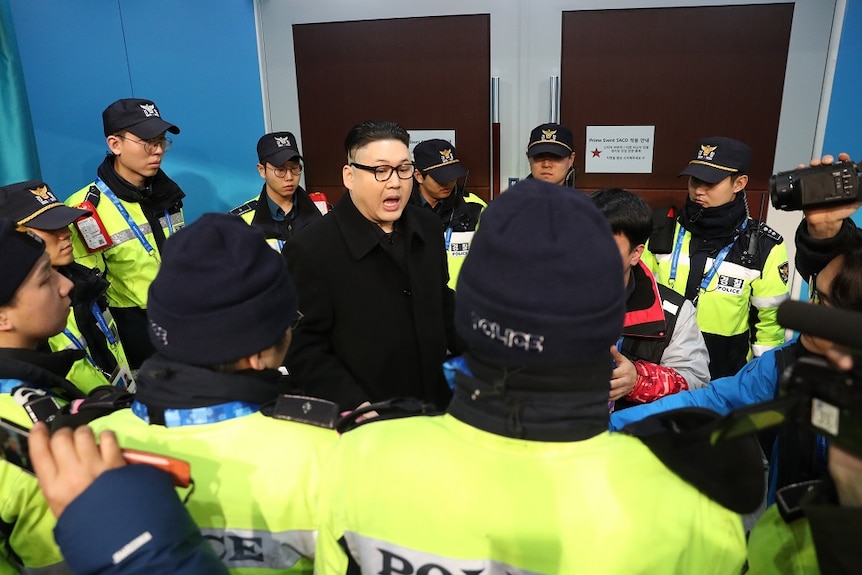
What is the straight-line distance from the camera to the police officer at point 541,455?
0.64 meters

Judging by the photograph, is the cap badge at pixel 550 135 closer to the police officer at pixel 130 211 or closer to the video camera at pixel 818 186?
the video camera at pixel 818 186

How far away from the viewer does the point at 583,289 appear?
0.63 metres

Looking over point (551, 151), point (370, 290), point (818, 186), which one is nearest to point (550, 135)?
point (551, 151)

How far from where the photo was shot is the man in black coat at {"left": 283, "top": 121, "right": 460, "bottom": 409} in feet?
5.13

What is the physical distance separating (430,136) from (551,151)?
84 cm

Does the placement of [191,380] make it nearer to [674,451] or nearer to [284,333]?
[284,333]

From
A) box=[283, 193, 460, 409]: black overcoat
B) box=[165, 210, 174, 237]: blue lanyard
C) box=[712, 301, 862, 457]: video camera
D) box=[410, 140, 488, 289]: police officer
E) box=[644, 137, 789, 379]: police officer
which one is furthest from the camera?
box=[410, 140, 488, 289]: police officer

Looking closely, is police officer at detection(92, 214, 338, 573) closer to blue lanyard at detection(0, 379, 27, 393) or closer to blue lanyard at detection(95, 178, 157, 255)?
blue lanyard at detection(0, 379, 27, 393)

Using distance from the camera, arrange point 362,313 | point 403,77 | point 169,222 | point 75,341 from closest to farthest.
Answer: point 362,313 → point 75,341 → point 169,222 → point 403,77

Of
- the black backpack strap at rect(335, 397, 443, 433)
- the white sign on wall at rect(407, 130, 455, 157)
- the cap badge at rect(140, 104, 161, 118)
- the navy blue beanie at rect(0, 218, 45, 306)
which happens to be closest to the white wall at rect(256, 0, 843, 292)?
the white sign on wall at rect(407, 130, 455, 157)

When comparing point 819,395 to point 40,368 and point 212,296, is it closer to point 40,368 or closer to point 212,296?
point 212,296

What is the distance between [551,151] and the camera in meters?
2.79

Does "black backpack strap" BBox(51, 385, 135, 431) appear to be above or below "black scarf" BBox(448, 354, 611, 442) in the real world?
A: below

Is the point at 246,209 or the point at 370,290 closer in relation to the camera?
the point at 370,290
